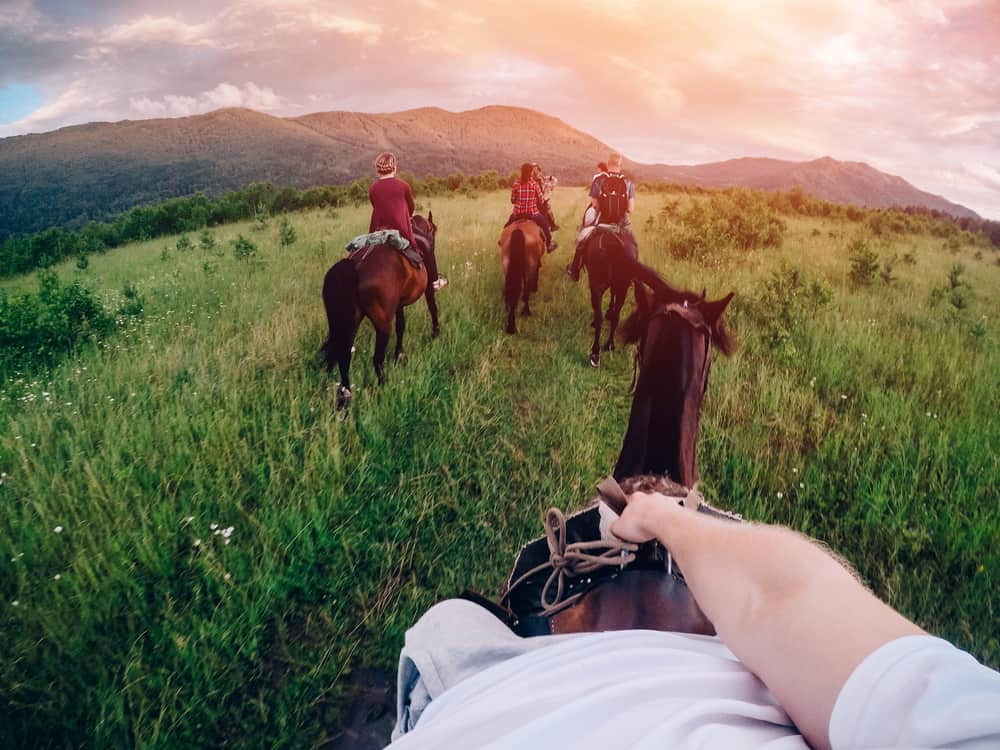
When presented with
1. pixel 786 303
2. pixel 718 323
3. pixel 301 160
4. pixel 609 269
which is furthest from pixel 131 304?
pixel 786 303

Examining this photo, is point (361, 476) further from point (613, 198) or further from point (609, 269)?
point (613, 198)

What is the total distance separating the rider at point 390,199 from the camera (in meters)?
4.32

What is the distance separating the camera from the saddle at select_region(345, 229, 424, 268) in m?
4.18

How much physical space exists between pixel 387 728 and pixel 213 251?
7365 mm

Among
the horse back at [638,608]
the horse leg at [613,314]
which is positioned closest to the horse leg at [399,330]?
the horse leg at [613,314]

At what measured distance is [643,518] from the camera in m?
1.10

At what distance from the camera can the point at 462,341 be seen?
16.6 ft

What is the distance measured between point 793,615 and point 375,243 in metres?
4.12

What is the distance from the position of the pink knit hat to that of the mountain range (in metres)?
1.14

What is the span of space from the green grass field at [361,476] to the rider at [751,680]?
5.14 ft

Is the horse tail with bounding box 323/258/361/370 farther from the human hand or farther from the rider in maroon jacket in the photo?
the human hand

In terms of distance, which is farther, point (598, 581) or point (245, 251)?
point (245, 251)

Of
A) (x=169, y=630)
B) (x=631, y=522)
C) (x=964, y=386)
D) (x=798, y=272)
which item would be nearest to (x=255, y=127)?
(x=169, y=630)

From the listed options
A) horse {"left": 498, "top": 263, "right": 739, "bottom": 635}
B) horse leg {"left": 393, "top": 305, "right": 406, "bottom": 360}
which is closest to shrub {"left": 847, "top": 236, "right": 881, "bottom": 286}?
horse {"left": 498, "top": 263, "right": 739, "bottom": 635}
